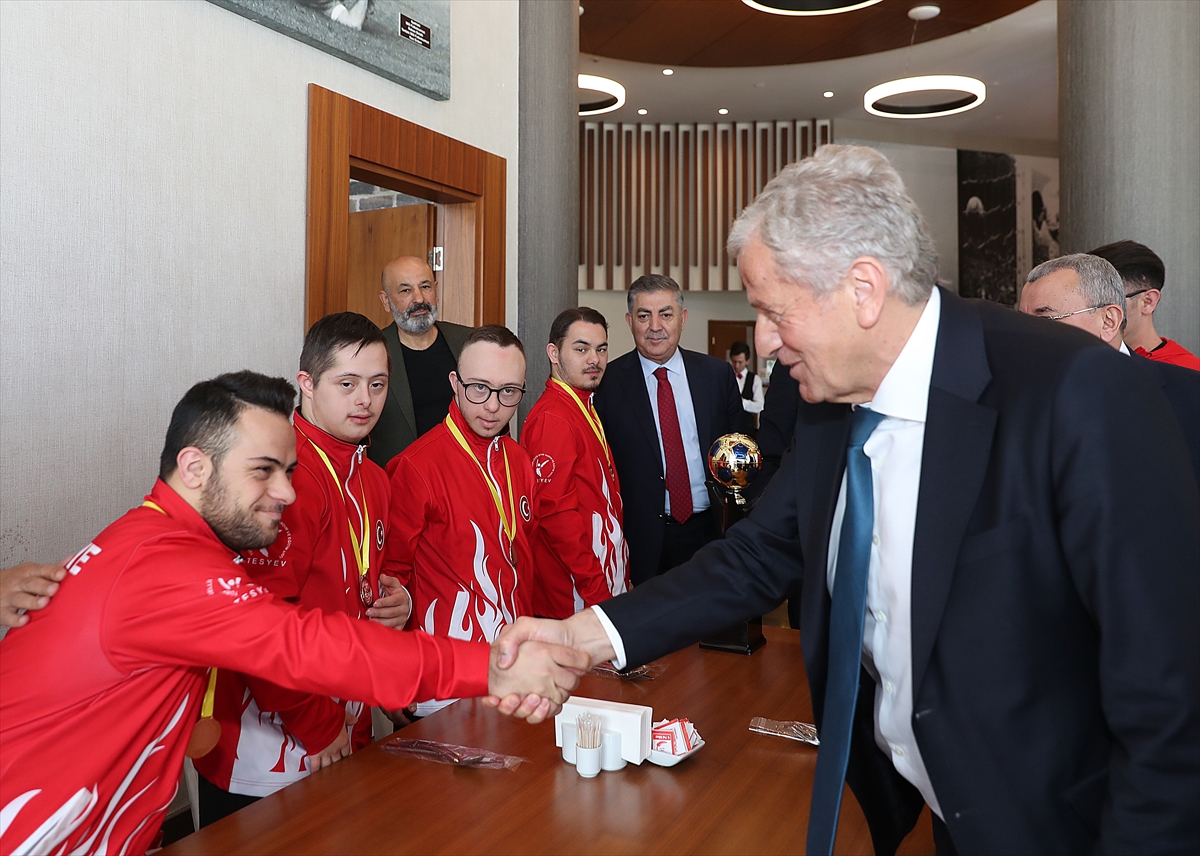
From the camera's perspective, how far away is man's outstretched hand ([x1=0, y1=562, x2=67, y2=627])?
1508 millimetres

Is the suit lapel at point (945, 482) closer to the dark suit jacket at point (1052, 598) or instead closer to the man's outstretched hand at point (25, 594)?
the dark suit jacket at point (1052, 598)

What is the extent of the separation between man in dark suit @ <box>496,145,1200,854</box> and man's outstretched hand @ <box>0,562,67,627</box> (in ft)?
3.95

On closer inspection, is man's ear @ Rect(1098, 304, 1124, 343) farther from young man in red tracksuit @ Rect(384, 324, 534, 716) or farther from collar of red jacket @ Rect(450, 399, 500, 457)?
collar of red jacket @ Rect(450, 399, 500, 457)

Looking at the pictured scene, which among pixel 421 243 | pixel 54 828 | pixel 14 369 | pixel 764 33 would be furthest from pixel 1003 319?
pixel 764 33

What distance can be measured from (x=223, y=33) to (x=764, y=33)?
592cm

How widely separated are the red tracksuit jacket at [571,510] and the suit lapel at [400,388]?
55cm

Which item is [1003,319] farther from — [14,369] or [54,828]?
[14,369]

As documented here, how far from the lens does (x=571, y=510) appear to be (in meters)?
3.13

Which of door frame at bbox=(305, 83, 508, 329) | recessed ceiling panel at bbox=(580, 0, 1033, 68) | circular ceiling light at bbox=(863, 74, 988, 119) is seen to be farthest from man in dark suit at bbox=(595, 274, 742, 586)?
circular ceiling light at bbox=(863, 74, 988, 119)

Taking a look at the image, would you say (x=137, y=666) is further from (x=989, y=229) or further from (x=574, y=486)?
(x=989, y=229)

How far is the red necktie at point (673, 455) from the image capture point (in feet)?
12.8

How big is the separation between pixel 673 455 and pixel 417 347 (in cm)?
116

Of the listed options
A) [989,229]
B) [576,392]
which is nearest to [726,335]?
[989,229]

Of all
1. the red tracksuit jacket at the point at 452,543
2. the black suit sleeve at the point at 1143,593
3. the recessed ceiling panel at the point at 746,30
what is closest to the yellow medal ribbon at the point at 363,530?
the red tracksuit jacket at the point at 452,543
